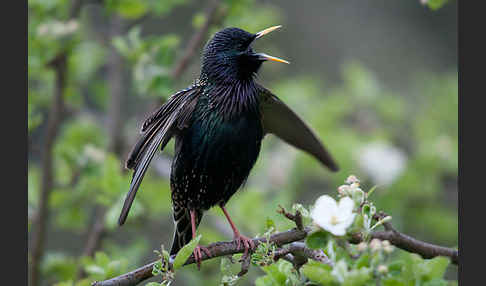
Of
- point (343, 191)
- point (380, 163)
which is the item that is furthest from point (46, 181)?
point (343, 191)

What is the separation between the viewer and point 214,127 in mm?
3281

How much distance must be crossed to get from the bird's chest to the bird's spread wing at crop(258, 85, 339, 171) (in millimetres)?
322

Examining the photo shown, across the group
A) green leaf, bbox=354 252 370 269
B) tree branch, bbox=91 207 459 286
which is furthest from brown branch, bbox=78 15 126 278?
green leaf, bbox=354 252 370 269

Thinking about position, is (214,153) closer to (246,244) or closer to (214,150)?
(214,150)

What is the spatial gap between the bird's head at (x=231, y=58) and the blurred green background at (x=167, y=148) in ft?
2.10

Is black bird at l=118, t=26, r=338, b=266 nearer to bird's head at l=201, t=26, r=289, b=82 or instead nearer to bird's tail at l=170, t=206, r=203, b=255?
bird's head at l=201, t=26, r=289, b=82

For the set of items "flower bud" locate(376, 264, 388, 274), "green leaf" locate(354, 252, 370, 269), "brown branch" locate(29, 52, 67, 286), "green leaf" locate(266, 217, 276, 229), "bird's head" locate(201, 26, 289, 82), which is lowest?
"flower bud" locate(376, 264, 388, 274)

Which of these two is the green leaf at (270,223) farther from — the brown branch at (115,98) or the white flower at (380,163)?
the white flower at (380,163)

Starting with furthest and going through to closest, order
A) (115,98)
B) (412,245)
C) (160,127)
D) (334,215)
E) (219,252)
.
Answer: (115,98), (160,127), (219,252), (412,245), (334,215)

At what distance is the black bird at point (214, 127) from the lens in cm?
326

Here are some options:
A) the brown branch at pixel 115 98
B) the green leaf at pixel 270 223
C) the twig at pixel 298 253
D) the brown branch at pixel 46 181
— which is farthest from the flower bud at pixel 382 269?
the brown branch at pixel 115 98

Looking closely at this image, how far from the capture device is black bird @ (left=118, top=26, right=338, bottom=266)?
326cm

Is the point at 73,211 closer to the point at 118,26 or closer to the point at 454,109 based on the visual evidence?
the point at 118,26

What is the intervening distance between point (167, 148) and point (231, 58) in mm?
1833
